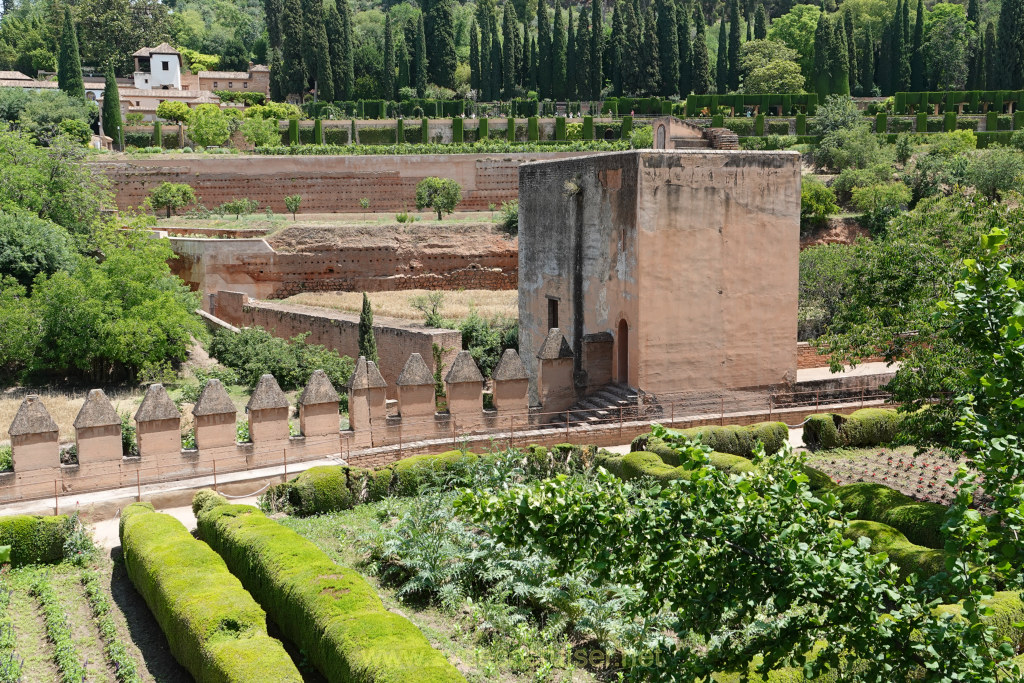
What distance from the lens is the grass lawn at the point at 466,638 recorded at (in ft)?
28.1

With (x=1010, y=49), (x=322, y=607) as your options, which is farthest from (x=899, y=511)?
(x=1010, y=49)

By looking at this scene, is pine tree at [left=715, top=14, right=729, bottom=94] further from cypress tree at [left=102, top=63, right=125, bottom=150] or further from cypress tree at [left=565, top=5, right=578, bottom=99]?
cypress tree at [left=102, top=63, right=125, bottom=150]

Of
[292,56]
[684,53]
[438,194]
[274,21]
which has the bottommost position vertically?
[438,194]

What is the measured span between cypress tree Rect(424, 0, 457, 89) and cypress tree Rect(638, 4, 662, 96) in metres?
13.1

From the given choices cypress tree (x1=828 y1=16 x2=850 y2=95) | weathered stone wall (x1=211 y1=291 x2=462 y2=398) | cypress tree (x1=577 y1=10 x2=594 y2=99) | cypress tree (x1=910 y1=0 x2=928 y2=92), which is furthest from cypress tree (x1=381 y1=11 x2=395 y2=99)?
weathered stone wall (x1=211 y1=291 x2=462 y2=398)

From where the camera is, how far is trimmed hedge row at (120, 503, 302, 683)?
8.20 m

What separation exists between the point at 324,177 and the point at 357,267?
11.2m

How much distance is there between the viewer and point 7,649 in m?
8.98

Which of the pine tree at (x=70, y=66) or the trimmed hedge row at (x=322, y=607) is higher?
the pine tree at (x=70, y=66)

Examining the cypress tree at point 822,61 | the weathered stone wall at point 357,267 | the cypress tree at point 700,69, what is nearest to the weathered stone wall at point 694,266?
the weathered stone wall at point 357,267

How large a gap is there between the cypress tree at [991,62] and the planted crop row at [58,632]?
197 ft

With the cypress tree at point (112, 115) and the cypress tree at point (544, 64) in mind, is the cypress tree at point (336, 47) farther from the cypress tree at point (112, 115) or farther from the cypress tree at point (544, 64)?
the cypress tree at point (112, 115)

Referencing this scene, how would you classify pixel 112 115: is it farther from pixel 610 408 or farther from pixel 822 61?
pixel 610 408

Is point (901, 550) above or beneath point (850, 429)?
above
